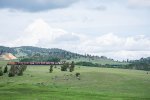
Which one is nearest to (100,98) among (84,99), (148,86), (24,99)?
(84,99)

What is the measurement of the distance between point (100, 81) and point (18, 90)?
45488mm

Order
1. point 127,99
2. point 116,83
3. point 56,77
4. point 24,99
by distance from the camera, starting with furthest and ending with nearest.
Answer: point 56,77 < point 116,83 < point 127,99 < point 24,99

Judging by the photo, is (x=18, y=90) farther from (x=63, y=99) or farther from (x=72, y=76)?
(x=72, y=76)

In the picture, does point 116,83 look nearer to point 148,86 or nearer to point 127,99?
point 148,86

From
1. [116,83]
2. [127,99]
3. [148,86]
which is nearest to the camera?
[127,99]

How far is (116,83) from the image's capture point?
135m

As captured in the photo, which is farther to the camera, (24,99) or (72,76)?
(72,76)

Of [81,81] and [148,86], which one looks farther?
[81,81]

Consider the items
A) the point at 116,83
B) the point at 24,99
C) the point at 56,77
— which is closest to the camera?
the point at 24,99

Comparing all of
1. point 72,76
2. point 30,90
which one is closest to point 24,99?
point 30,90

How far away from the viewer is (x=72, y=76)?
497ft

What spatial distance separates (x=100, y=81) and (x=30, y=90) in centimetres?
4332

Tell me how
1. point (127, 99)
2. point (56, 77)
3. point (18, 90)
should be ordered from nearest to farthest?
1. point (127, 99)
2. point (18, 90)
3. point (56, 77)

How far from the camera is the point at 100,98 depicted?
8775cm
